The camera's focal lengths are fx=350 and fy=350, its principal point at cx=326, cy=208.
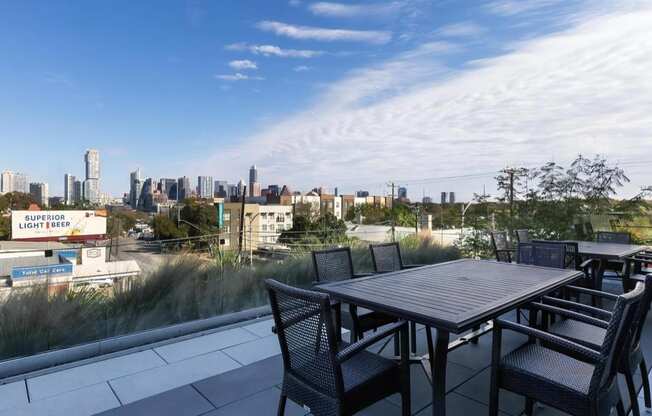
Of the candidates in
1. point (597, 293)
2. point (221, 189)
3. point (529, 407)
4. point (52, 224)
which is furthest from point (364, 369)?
point (221, 189)

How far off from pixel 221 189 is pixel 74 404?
785 inches

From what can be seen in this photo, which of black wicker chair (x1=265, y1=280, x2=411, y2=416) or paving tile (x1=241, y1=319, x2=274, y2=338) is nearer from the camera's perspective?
black wicker chair (x1=265, y1=280, x2=411, y2=416)

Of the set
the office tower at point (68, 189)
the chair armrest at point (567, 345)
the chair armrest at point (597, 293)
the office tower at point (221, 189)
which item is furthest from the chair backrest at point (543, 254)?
the office tower at point (221, 189)

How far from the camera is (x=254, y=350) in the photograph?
9.94ft

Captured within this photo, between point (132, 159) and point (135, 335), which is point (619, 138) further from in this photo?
point (132, 159)

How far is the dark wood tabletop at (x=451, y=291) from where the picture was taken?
1.75 metres

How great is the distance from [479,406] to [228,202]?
2150 cm

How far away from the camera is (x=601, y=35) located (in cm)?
571

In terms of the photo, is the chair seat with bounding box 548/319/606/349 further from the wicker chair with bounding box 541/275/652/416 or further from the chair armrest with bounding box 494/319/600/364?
the chair armrest with bounding box 494/319/600/364

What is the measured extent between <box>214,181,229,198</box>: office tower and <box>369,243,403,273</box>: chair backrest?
18.1 metres

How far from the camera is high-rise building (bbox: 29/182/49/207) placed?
790 centimetres

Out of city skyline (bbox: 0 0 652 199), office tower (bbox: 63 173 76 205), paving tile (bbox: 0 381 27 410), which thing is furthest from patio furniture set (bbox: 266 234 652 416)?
office tower (bbox: 63 173 76 205)

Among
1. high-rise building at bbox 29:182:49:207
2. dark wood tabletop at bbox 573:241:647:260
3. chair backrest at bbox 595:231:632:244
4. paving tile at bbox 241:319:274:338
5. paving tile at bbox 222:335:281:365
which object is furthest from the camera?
high-rise building at bbox 29:182:49:207

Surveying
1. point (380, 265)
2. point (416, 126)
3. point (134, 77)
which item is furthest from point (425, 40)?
point (134, 77)
